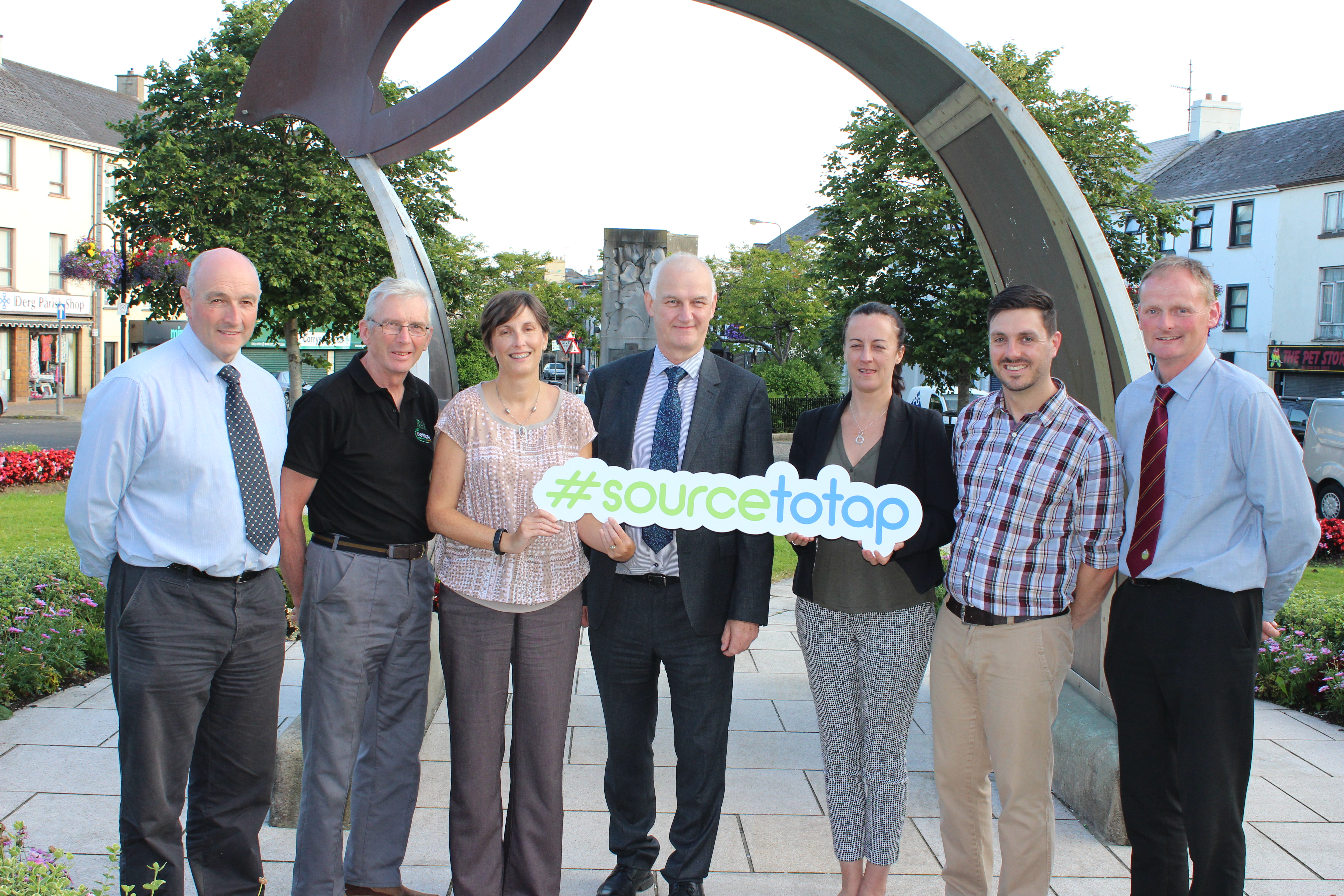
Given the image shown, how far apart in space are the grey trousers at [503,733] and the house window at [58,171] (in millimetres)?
41327

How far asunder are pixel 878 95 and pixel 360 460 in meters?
3.08

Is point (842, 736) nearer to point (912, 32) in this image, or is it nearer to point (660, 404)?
point (660, 404)

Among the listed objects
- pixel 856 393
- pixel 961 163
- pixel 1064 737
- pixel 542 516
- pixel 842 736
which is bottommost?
pixel 1064 737

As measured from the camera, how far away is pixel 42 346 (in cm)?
3547

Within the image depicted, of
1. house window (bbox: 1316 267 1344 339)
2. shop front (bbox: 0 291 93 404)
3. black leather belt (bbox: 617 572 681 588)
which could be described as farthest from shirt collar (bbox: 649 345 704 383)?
shop front (bbox: 0 291 93 404)

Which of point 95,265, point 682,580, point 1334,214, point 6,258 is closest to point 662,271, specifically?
point 682,580

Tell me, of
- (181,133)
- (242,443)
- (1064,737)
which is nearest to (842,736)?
(1064,737)

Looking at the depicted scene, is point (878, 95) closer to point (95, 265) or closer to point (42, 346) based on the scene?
point (95, 265)

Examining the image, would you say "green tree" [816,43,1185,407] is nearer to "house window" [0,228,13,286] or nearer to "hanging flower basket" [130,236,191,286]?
"hanging flower basket" [130,236,191,286]

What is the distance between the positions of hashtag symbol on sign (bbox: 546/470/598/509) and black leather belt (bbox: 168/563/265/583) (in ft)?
3.09

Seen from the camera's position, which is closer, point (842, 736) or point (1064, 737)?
point (842, 736)

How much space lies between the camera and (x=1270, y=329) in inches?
1230

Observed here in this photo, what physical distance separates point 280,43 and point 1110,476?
456 centimetres

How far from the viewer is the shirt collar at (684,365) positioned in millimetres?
3178
